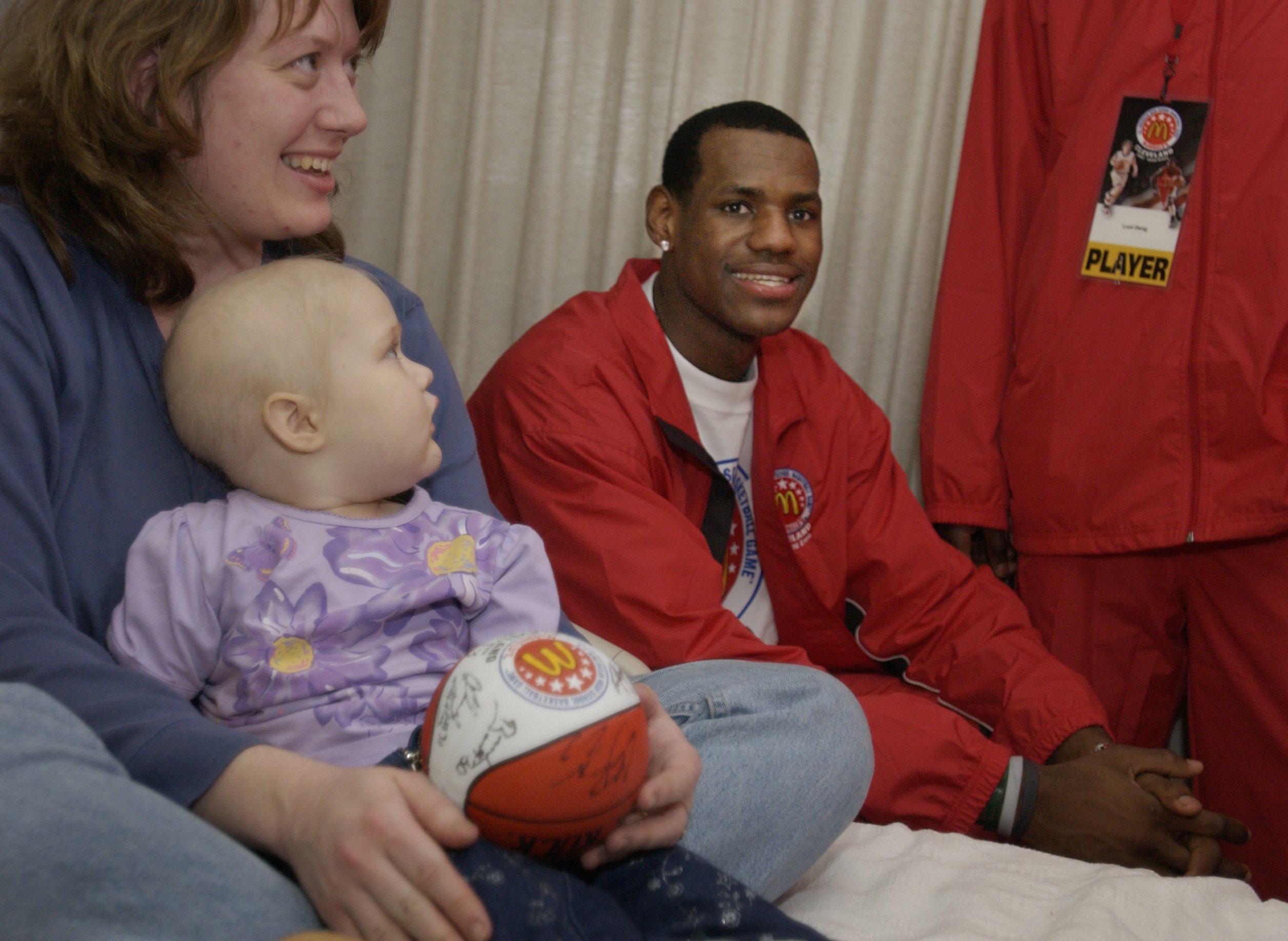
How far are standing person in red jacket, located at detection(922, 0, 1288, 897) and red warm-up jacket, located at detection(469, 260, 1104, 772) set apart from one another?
186mm

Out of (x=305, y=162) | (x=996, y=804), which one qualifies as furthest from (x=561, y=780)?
(x=996, y=804)

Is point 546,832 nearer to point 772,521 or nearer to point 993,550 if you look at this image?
point 772,521

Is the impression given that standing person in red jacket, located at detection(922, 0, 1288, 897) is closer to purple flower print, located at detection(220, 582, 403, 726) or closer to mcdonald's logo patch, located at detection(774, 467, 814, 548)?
mcdonald's logo patch, located at detection(774, 467, 814, 548)

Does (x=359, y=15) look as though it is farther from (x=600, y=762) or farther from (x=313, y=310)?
(x=600, y=762)

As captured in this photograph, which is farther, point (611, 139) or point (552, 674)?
point (611, 139)

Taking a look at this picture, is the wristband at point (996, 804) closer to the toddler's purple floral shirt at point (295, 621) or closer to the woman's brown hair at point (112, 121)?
the toddler's purple floral shirt at point (295, 621)

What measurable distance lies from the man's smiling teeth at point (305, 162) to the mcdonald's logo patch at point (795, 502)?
1.06 metres

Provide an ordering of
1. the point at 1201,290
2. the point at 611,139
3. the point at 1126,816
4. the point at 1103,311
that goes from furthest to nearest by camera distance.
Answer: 1. the point at 611,139
2. the point at 1103,311
3. the point at 1201,290
4. the point at 1126,816

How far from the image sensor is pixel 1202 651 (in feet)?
7.30

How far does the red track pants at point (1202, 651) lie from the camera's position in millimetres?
2092

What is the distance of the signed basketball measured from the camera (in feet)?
3.16

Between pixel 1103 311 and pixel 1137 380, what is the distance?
0.15 meters

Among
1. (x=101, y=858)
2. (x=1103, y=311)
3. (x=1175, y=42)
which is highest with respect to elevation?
(x=1175, y=42)

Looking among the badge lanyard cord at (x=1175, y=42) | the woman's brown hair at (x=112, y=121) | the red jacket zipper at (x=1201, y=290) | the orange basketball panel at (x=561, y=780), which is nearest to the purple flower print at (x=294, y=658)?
the orange basketball panel at (x=561, y=780)
